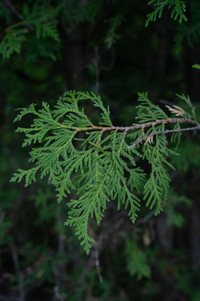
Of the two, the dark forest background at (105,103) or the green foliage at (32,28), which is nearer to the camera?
the green foliage at (32,28)

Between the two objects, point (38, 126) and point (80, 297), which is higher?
point (38, 126)

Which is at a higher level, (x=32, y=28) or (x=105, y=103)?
(x=32, y=28)

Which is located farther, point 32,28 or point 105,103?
point 105,103

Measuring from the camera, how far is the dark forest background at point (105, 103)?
1.77m

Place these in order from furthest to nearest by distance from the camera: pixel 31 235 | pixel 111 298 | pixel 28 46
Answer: pixel 31 235, pixel 111 298, pixel 28 46

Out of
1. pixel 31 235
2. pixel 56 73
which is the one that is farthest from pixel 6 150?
pixel 56 73

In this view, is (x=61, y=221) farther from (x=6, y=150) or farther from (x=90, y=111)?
(x=6, y=150)

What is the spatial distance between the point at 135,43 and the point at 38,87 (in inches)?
49.2

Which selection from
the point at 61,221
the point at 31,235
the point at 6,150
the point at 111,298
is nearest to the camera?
the point at 61,221

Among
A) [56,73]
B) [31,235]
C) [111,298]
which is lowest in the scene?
[111,298]

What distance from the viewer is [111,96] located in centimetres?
300

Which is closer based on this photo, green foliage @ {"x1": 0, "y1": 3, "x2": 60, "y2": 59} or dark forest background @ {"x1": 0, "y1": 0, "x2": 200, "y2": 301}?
green foliage @ {"x1": 0, "y1": 3, "x2": 60, "y2": 59}

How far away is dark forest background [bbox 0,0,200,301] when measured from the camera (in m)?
1.77

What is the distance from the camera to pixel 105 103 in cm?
236
